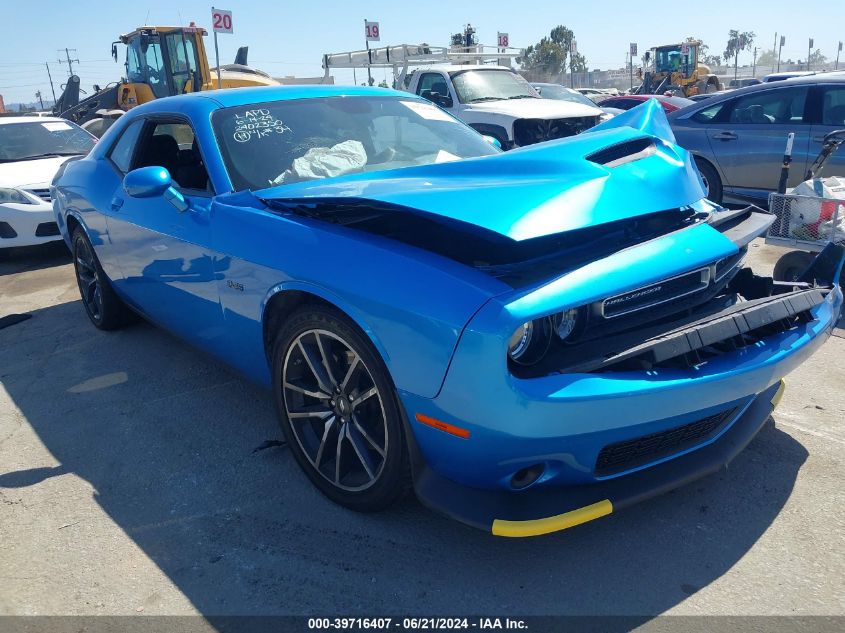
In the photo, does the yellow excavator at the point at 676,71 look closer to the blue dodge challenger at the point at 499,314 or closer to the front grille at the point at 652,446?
the blue dodge challenger at the point at 499,314

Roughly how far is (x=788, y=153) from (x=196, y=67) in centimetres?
1555

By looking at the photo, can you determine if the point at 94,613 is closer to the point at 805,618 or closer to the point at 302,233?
the point at 302,233

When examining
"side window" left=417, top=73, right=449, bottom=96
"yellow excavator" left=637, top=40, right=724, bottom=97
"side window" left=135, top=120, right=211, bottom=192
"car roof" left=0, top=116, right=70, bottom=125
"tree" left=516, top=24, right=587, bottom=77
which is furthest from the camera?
"tree" left=516, top=24, right=587, bottom=77

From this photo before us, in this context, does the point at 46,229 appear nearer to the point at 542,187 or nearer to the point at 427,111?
the point at 427,111

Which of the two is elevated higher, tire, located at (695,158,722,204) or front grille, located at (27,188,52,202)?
front grille, located at (27,188,52,202)

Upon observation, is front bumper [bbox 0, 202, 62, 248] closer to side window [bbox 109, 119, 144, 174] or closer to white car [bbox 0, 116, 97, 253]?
white car [bbox 0, 116, 97, 253]

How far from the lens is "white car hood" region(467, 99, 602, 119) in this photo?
9680 mm

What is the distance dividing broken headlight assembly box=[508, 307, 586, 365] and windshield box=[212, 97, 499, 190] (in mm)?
1531

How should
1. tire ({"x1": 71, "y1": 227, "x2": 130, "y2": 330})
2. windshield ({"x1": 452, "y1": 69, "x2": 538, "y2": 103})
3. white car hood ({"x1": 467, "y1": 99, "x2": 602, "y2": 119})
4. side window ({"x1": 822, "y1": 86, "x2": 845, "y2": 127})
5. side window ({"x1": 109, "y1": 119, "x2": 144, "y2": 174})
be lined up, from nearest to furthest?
side window ({"x1": 109, "y1": 119, "x2": 144, "y2": 174}) < tire ({"x1": 71, "y1": 227, "x2": 130, "y2": 330}) < side window ({"x1": 822, "y1": 86, "x2": 845, "y2": 127}) < white car hood ({"x1": 467, "y1": 99, "x2": 602, "y2": 119}) < windshield ({"x1": 452, "y1": 69, "x2": 538, "y2": 103})

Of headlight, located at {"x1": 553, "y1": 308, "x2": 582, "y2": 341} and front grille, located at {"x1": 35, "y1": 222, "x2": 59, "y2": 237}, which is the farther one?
front grille, located at {"x1": 35, "y1": 222, "x2": 59, "y2": 237}

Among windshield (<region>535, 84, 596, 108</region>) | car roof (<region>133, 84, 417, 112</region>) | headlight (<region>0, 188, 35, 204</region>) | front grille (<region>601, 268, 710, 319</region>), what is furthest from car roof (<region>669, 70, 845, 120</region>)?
windshield (<region>535, 84, 596, 108</region>)

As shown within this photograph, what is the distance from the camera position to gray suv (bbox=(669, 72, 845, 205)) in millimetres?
6777

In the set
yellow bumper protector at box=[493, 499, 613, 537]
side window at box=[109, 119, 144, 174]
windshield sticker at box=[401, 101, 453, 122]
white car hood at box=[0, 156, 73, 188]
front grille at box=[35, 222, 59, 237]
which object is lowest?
front grille at box=[35, 222, 59, 237]

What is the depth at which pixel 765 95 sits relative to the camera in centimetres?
725
